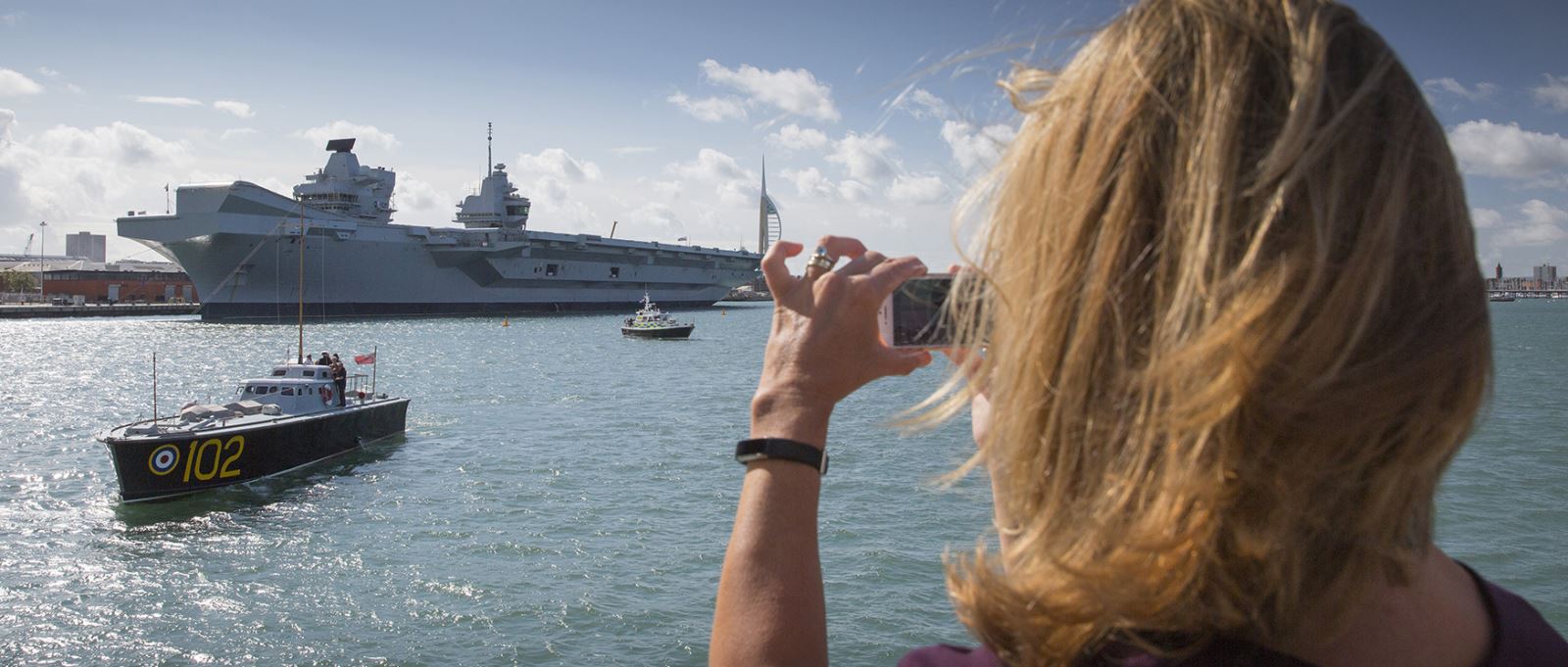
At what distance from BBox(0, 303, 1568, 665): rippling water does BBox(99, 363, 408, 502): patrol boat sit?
35cm

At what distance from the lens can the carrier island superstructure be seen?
191ft

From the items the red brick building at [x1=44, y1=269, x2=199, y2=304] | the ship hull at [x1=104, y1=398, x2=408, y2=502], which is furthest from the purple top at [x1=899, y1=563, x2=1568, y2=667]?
the red brick building at [x1=44, y1=269, x2=199, y2=304]

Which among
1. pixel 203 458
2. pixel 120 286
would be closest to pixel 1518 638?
pixel 203 458

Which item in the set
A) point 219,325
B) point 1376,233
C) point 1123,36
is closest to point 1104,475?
point 1376,233

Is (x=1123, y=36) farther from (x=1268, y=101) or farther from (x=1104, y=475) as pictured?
(x=1104, y=475)

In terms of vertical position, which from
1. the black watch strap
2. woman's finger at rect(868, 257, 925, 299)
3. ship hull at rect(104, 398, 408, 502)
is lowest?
ship hull at rect(104, 398, 408, 502)

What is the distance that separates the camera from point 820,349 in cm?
134

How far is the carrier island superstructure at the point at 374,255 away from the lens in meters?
58.1

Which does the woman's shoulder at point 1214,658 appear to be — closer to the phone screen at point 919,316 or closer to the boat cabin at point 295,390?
the phone screen at point 919,316

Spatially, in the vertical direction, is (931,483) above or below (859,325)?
below

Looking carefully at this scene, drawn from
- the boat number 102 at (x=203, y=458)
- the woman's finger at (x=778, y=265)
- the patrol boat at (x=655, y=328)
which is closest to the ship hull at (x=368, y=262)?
the patrol boat at (x=655, y=328)

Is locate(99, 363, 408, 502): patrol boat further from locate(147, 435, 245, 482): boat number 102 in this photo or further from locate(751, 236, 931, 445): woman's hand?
locate(751, 236, 931, 445): woman's hand

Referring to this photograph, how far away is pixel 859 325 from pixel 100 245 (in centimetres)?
22591

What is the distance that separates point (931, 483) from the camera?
147cm
